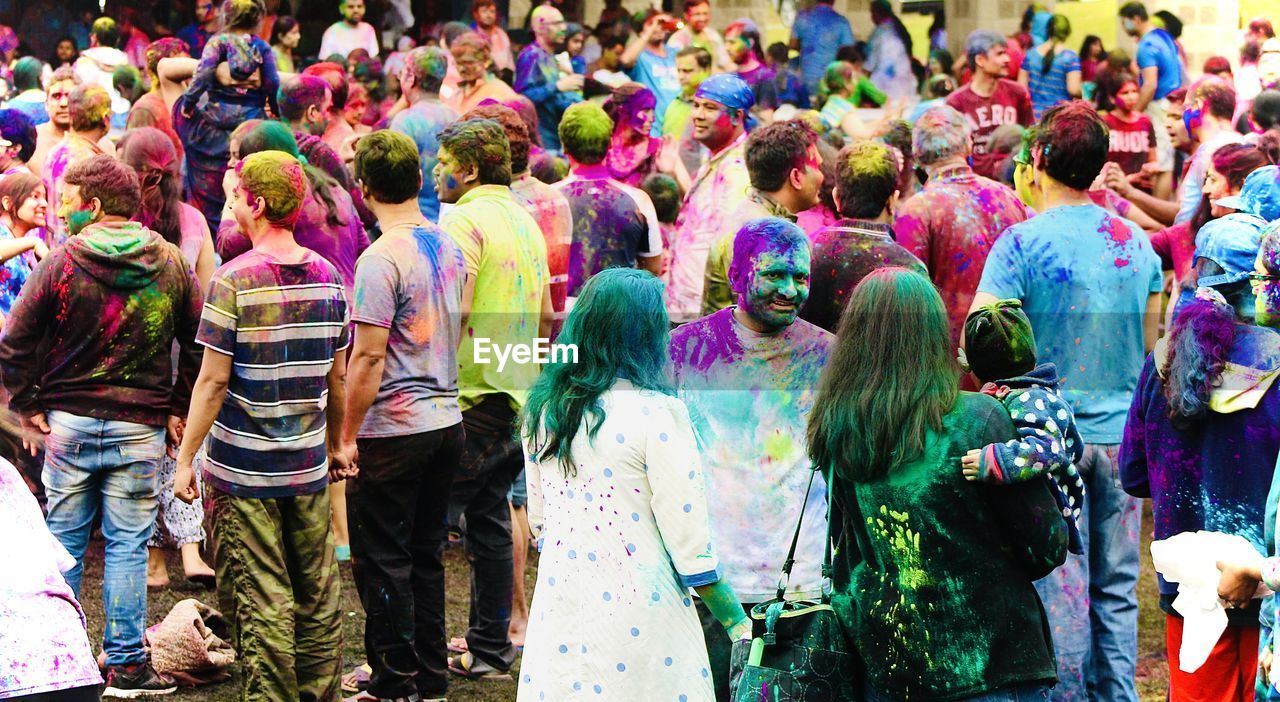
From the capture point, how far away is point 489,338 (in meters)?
6.44

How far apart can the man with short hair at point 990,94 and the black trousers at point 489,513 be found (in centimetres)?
621

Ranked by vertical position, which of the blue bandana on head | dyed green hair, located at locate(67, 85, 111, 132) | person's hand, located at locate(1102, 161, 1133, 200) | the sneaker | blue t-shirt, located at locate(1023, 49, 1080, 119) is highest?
blue t-shirt, located at locate(1023, 49, 1080, 119)

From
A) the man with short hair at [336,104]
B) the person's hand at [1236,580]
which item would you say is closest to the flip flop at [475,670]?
the person's hand at [1236,580]

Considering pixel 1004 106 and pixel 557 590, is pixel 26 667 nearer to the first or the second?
pixel 557 590

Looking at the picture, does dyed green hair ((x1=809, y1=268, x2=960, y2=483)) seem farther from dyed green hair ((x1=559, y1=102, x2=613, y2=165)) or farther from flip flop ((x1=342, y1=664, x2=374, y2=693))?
dyed green hair ((x1=559, y1=102, x2=613, y2=165))

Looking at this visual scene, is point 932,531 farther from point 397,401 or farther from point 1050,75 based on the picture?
point 1050,75

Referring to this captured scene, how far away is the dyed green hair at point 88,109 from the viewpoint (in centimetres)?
805

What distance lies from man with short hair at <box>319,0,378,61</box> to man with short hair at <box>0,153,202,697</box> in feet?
26.9

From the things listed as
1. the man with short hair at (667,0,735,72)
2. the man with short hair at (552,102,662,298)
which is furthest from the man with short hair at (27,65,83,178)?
the man with short hair at (667,0,735,72)

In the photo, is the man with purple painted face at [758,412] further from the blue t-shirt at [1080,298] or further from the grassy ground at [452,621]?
the grassy ground at [452,621]

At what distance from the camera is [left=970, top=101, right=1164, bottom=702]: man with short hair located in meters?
5.59

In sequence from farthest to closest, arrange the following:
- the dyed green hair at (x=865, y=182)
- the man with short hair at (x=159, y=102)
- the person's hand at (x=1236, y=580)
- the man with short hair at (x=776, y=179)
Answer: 1. the man with short hair at (x=159, y=102)
2. the man with short hair at (x=776, y=179)
3. the dyed green hair at (x=865, y=182)
4. the person's hand at (x=1236, y=580)

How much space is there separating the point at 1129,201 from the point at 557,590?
715 centimetres

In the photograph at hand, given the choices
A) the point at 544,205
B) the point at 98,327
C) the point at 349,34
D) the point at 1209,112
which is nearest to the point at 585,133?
the point at 544,205
